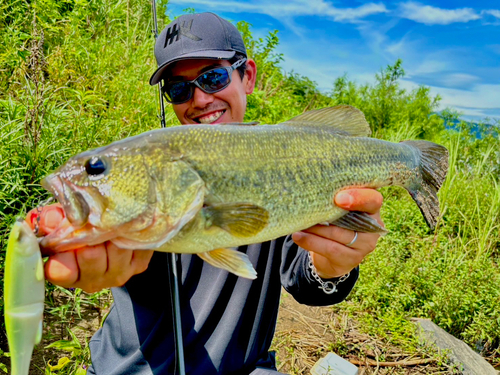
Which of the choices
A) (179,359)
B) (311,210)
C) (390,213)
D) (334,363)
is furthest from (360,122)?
(390,213)

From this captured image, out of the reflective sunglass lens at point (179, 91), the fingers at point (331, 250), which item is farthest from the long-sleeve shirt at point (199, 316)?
the reflective sunglass lens at point (179, 91)

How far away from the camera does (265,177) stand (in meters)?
1.53

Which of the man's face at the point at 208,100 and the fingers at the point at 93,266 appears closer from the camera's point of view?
the fingers at the point at 93,266

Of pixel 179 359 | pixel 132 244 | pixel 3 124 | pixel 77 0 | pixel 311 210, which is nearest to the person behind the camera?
pixel 132 244

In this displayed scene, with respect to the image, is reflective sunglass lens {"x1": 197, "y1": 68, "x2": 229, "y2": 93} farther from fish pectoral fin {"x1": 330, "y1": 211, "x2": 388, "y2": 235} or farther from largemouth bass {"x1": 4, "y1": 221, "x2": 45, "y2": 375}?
largemouth bass {"x1": 4, "y1": 221, "x2": 45, "y2": 375}

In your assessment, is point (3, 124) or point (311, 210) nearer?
point (311, 210)

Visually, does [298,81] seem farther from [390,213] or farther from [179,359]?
[179,359]

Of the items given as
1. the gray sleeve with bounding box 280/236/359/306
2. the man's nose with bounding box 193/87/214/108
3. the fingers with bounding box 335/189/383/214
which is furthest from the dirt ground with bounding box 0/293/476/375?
the fingers with bounding box 335/189/383/214

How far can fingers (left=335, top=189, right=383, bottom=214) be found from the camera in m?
1.67

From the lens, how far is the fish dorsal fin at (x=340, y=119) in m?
1.85

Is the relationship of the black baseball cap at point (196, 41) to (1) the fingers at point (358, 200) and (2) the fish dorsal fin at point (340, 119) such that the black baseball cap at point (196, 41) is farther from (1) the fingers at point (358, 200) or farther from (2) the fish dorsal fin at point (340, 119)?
(1) the fingers at point (358, 200)

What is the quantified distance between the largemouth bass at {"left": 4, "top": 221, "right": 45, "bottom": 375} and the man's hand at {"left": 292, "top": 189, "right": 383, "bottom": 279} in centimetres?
105

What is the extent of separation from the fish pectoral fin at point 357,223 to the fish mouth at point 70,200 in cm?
106

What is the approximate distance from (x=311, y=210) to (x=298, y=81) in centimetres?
1186
